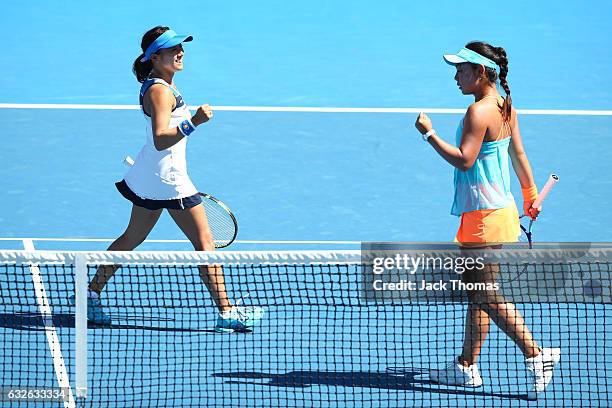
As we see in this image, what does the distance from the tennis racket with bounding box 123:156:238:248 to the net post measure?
1.71 meters

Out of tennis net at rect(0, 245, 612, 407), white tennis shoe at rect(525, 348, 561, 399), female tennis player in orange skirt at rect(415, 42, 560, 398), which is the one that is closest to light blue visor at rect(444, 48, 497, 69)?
female tennis player in orange skirt at rect(415, 42, 560, 398)

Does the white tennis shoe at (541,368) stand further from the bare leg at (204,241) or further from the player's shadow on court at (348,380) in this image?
the bare leg at (204,241)

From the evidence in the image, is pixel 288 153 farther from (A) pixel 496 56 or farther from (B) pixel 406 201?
(A) pixel 496 56

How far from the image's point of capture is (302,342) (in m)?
6.85

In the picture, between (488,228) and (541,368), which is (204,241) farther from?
(541,368)

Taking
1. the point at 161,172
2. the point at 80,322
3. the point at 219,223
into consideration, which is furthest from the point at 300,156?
the point at 80,322

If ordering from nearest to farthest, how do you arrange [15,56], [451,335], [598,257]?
[598,257]
[451,335]
[15,56]

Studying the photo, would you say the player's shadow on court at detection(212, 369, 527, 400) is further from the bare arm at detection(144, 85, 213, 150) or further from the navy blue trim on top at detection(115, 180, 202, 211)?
the bare arm at detection(144, 85, 213, 150)

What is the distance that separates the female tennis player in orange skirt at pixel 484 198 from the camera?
6.15 metres

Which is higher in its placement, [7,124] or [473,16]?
[473,16]

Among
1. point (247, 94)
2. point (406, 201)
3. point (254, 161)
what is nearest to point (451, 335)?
point (406, 201)

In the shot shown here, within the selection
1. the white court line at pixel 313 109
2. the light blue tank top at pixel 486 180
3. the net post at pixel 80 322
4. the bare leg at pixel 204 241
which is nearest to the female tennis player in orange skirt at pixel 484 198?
the light blue tank top at pixel 486 180

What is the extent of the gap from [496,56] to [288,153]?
4447 millimetres

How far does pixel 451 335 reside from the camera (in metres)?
7.00
